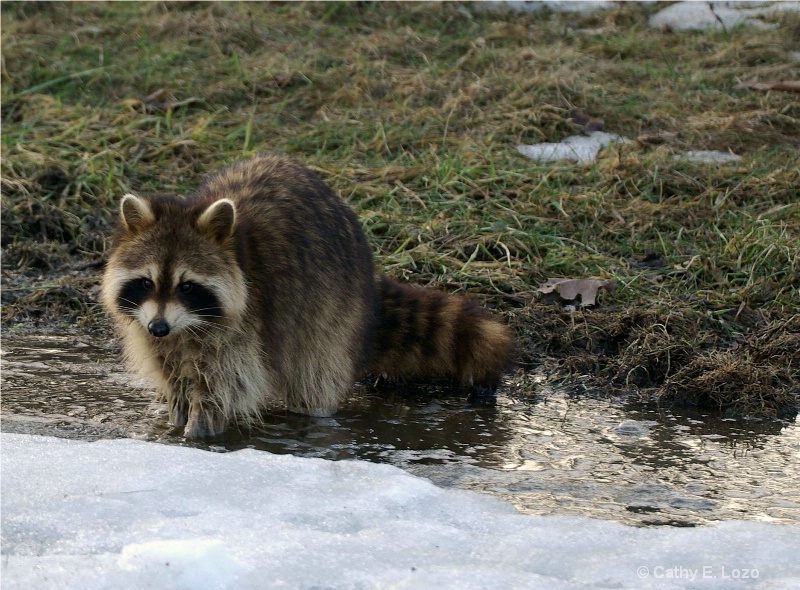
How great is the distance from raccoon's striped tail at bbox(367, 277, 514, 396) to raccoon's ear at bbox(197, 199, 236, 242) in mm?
883

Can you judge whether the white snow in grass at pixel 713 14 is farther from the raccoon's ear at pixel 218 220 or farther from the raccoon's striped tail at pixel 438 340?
the raccoon's ear at pixel 218 220

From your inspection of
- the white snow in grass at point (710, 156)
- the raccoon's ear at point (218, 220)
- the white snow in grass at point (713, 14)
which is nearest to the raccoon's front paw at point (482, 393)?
the raccoon's ear at point (218, 220)

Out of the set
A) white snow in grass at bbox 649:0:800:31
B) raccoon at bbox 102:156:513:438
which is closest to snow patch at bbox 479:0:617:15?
white snow in grass at bbox 649:0:800:31

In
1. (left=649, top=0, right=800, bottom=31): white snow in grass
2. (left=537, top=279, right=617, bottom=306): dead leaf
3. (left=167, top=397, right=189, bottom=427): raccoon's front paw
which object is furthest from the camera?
(left=649, top=0, right=800, bottom=31): white snow in grass

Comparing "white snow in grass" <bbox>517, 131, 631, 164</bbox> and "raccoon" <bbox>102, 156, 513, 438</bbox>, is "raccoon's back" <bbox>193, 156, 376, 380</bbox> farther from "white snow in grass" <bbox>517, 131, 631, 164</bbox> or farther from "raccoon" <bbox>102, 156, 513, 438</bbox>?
"white snow in grass" <bbox>517, 131, 631, 164</bbox>

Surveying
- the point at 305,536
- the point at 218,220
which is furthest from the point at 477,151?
the point at 305,536

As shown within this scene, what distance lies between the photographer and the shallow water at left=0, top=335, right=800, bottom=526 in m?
3.56

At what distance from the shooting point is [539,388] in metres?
4.70

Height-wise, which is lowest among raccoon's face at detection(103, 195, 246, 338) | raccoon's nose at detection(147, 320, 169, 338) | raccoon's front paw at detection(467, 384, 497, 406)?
raccoon's front paw at detection(467, 384, 497, 406)

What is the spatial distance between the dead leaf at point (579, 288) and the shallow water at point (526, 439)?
0.65 meters

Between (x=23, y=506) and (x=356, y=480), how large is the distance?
0.94m

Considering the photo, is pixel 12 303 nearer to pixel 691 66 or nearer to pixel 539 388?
pixel 539 388

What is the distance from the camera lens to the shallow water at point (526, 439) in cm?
356

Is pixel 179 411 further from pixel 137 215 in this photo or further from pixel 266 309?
pixel 137 215
